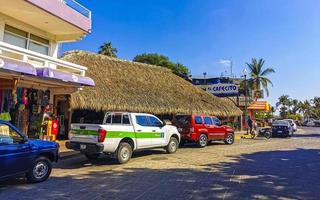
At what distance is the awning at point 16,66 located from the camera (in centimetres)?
1128

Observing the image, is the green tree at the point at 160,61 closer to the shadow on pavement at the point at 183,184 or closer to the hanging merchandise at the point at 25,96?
the hanging merchandise at the point at 25,96

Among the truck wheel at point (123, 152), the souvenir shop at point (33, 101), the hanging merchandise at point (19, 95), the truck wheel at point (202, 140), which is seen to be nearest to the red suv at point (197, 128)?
the truck wheel at point (202, 140)

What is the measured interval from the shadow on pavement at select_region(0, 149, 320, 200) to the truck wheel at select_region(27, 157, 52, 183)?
0.21 m

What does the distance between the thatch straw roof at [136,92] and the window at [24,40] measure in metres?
3.34

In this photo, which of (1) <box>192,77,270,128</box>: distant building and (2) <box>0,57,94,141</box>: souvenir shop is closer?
(2) <box>0,57,94,141</box>: souvenir shop

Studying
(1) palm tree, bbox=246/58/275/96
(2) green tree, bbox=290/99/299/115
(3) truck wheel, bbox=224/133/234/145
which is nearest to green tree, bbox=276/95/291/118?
(2) green tree, bbox=290/99/299/115

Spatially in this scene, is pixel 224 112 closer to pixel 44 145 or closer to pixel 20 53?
pixel 20 53

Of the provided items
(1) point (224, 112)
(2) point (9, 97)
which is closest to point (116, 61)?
(1) point (224, 112)

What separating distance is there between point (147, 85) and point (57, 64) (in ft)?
37.2

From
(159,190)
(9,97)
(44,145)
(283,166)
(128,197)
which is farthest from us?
(9,97)

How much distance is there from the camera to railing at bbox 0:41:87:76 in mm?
12395

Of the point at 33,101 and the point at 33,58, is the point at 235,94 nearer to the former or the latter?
the point at 33,101

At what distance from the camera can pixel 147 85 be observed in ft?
84.1

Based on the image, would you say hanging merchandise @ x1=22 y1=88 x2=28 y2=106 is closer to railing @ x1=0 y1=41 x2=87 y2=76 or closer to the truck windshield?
railing @ x1=0 y1=41 x2=87 y2=76
